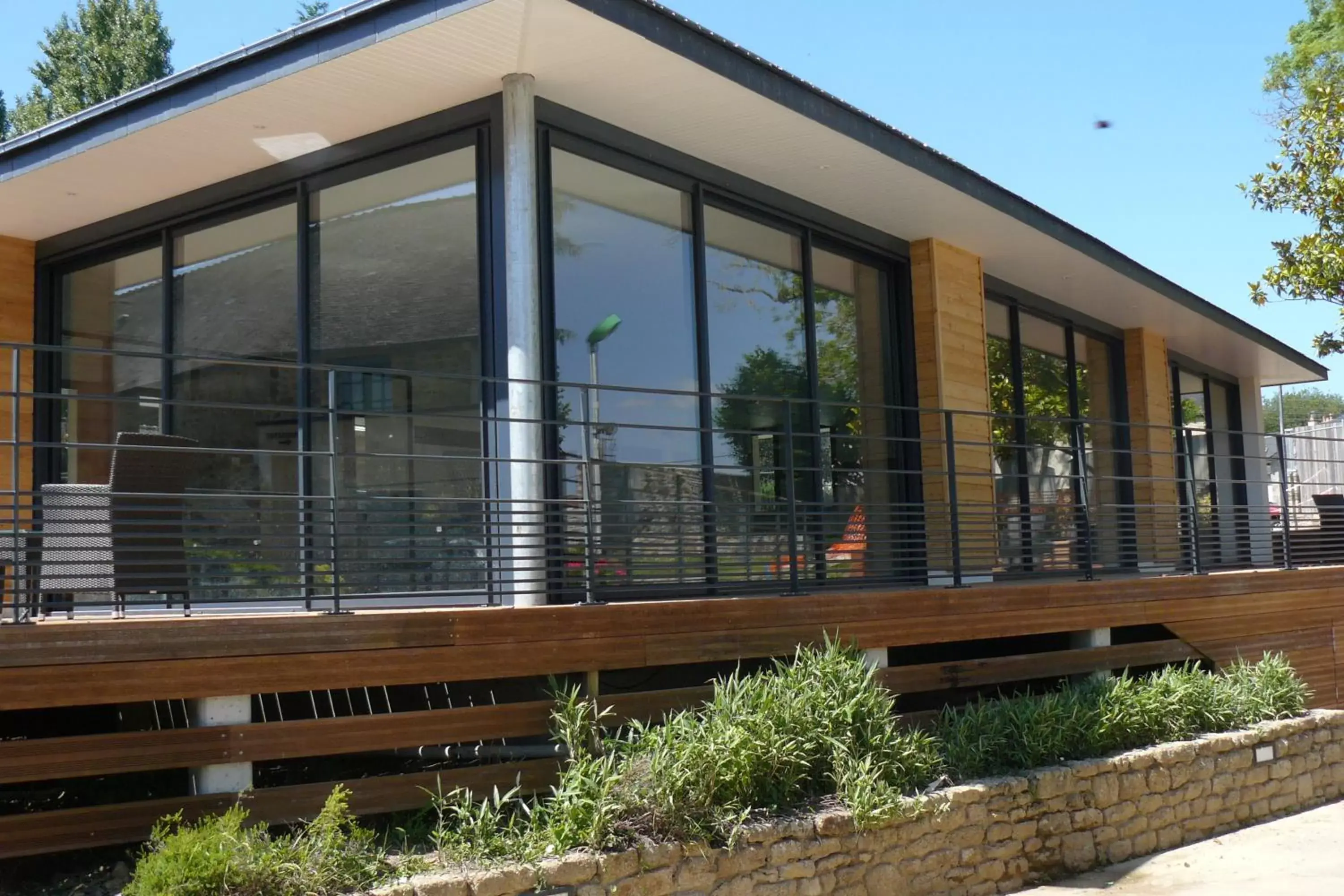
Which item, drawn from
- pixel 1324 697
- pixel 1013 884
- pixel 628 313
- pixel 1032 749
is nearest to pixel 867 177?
pixel 628 313

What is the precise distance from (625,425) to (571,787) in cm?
195

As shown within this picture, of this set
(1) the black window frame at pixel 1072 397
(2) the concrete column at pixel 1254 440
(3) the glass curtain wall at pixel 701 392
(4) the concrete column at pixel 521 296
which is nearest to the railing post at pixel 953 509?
(3) the glass curtain wall at pixel 701 392

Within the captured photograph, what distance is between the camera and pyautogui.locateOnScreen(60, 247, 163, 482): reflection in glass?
9.45 metres

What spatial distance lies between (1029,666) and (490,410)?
4140 millimetres

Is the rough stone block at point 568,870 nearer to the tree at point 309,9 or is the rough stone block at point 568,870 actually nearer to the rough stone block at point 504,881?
the rough stone block at point 504,881

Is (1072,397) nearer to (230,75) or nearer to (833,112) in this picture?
(833,112)

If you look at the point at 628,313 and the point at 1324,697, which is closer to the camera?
the point at 628,313

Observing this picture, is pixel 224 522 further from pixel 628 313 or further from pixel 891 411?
pixel 891 411

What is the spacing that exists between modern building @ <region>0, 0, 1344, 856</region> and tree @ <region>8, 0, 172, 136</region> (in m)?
24.6

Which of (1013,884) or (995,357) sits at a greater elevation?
(995,357)

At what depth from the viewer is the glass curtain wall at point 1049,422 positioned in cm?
1273

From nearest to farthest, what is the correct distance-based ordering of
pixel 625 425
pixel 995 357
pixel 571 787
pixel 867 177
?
pixel 571 787 < pixel 625 425 < pixel 867 177 < pixel 995 357

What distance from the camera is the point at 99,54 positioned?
31828 mm

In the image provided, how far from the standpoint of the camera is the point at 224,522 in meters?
5.84
